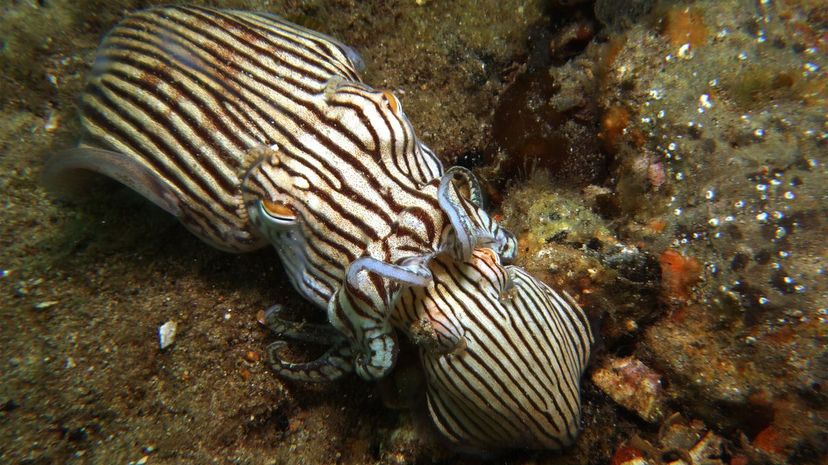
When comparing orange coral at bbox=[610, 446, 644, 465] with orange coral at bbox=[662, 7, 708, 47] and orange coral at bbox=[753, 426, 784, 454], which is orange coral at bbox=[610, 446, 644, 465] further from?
orange coral at bbox=[662, 7, 708, 47]

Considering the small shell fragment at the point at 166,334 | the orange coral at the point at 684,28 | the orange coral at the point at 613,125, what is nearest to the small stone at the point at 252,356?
the small shell fragment at the point at 166,334

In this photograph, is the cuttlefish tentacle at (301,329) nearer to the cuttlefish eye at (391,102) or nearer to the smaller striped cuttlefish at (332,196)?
the smaller striped cuttlefish at (332,196)

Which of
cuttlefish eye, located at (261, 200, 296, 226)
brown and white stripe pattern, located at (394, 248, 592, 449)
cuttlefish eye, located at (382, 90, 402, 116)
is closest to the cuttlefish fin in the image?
cuttlefish eye, located at (261, 200, 296, 226)

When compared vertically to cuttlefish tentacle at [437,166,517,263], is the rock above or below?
below

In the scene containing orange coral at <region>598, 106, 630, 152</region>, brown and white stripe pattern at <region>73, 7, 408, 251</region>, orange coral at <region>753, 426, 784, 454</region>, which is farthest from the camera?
orange coral at <region>598, 106, 630, 152</region>

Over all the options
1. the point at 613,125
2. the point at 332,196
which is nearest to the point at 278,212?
the point at 332,196

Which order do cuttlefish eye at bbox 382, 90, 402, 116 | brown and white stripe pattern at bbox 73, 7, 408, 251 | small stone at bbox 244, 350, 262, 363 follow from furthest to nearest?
small stone at bbox 244, 350, 262, 363
cuttlefish eye at bbox 382, 90, 402, 116
brown and white stripe pattern at bbox 73, 7, 408, 251
